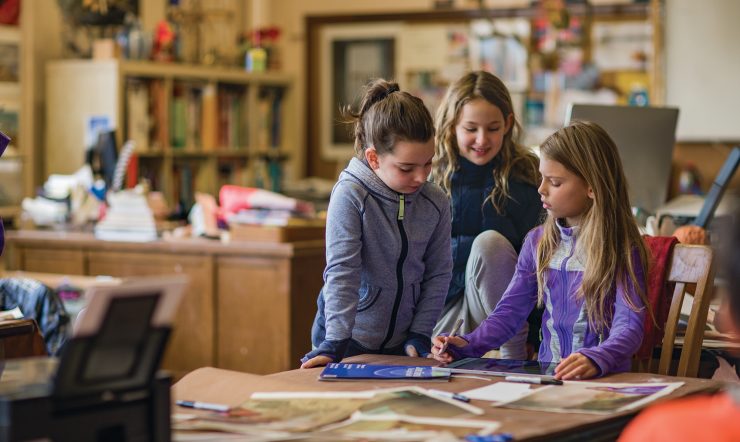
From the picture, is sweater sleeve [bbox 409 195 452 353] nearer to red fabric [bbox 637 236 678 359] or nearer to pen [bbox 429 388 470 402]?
red fabric [bbox 637 236 678 359]

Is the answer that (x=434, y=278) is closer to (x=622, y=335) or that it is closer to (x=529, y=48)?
(x=622, y=335)

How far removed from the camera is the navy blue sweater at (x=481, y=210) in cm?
287

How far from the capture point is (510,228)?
9.45 ft

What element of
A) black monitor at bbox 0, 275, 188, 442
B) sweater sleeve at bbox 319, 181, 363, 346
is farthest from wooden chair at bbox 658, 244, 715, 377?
black monitor at bbox 0, 275, 188, 442

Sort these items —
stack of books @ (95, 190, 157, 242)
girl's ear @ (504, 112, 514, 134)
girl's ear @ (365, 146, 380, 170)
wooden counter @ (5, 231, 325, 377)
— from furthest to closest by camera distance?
1. stack of books @ (95, 190, 157, 242)
2. wooden counter @ (5, 231, 325, 377)
3. girl's ear @ (504, 112, 514, 134)
4. girl's ear @ (365, 146, 380, 170)

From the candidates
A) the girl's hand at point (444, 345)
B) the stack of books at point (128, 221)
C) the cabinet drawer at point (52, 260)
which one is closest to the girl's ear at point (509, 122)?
the girl's hand at point (444, 345)

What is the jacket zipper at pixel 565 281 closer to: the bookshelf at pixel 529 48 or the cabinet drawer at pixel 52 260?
the cabinet drawer at pixel 52 260

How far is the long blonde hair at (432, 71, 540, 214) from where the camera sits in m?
2.85

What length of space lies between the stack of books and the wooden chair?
302 centimetres

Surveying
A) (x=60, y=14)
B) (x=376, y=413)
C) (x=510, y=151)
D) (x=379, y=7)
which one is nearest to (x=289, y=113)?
(x=379, y=7)

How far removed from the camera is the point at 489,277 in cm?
268

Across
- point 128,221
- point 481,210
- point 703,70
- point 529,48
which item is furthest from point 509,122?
point 529,48

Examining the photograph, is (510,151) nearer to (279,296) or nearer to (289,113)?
(279,296)

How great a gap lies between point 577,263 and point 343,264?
1.58 feet
